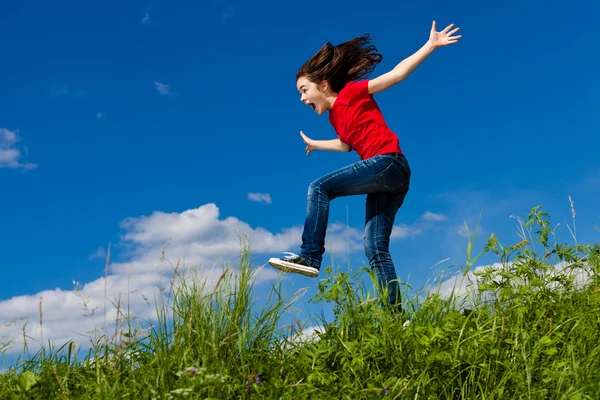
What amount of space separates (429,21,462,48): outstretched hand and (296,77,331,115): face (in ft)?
3.81

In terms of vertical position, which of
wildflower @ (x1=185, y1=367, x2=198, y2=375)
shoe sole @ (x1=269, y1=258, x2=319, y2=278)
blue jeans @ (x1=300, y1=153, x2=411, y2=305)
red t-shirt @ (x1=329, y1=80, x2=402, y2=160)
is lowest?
wildflower @ (x1=185, y1=367, x2=198, y2=375)

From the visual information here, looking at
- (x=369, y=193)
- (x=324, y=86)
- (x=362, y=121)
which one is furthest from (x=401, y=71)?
(x=369, y=193)

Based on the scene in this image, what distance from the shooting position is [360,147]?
5.52 metres

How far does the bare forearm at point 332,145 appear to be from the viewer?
244 inches

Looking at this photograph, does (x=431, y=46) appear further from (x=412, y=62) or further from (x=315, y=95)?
(x=315, y=95)

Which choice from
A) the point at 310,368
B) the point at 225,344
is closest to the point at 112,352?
the point at 225,344

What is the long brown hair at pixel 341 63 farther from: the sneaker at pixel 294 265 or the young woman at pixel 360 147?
the sneaker at pixel 294 265

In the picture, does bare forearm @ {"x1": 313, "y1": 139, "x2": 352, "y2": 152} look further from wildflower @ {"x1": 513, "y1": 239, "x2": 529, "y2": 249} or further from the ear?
wildflower @ {"x1": 513, "y1": 239, "x2": 529, "y2": 249}

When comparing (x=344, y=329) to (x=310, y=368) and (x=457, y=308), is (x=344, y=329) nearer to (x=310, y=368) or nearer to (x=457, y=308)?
(x=310, y=368)

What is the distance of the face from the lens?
19.1 feet

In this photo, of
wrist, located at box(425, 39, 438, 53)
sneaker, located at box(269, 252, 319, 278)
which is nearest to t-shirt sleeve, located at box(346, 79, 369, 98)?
wrist, located at box(425, 39, 438, 53)

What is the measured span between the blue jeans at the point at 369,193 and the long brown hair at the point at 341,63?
1.14 m

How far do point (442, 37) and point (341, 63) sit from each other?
1.08 meters

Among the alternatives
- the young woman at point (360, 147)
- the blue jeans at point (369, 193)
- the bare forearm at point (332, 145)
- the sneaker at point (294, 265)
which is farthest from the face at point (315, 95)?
the sneaker at point (294, 265)
